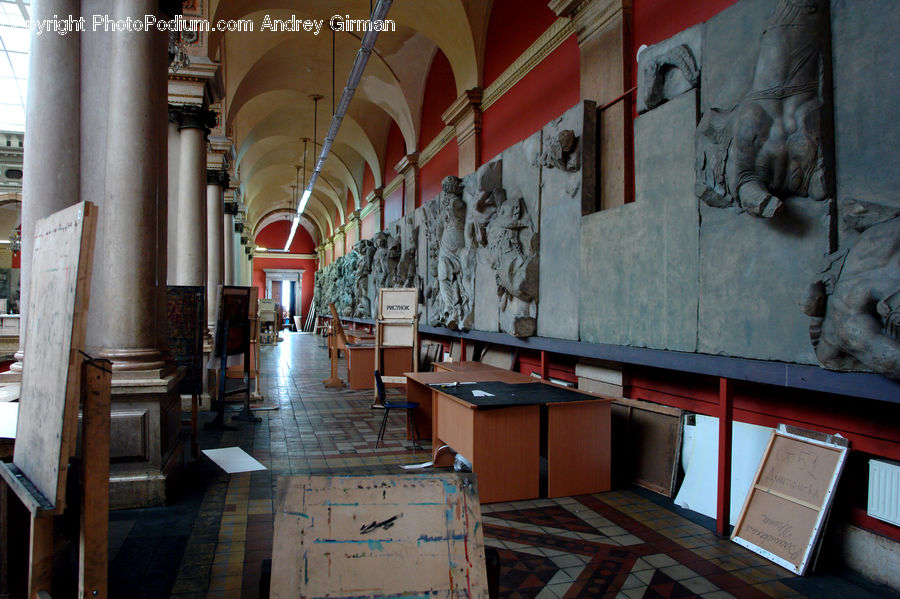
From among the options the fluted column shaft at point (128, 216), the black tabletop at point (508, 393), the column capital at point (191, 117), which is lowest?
the black tabletop at point (508, 393)

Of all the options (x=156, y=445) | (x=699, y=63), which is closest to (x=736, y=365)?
(x=699, y=63)

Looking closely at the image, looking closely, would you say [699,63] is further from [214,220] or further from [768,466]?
[214,220]

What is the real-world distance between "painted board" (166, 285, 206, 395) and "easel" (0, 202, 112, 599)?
12.1ft

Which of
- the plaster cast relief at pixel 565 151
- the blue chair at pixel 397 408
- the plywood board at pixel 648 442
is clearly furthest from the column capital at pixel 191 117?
the plywood board at pixel 648 442

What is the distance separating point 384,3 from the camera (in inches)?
296

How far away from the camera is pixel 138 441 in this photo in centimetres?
411

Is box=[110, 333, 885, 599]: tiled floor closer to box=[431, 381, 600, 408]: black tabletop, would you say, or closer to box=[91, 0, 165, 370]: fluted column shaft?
box=[431, 381, 600, 408]: black tabletop

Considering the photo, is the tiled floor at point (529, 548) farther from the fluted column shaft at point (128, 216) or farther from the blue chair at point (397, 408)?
the fluted column shaft at point (128, 216)

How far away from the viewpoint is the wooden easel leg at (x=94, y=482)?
1.86m

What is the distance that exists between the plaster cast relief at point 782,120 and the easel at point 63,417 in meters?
3.39

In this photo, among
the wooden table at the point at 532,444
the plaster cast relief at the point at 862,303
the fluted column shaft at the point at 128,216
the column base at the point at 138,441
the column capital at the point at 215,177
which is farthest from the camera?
the column capital at the point at 215,177

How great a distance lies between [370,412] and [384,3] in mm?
5498

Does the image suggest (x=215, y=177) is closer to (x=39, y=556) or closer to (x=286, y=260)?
(x=39, y=556)

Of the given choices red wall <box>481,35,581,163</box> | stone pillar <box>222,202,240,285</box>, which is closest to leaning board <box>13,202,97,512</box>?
red wall <box>481,35,581,163</box>
